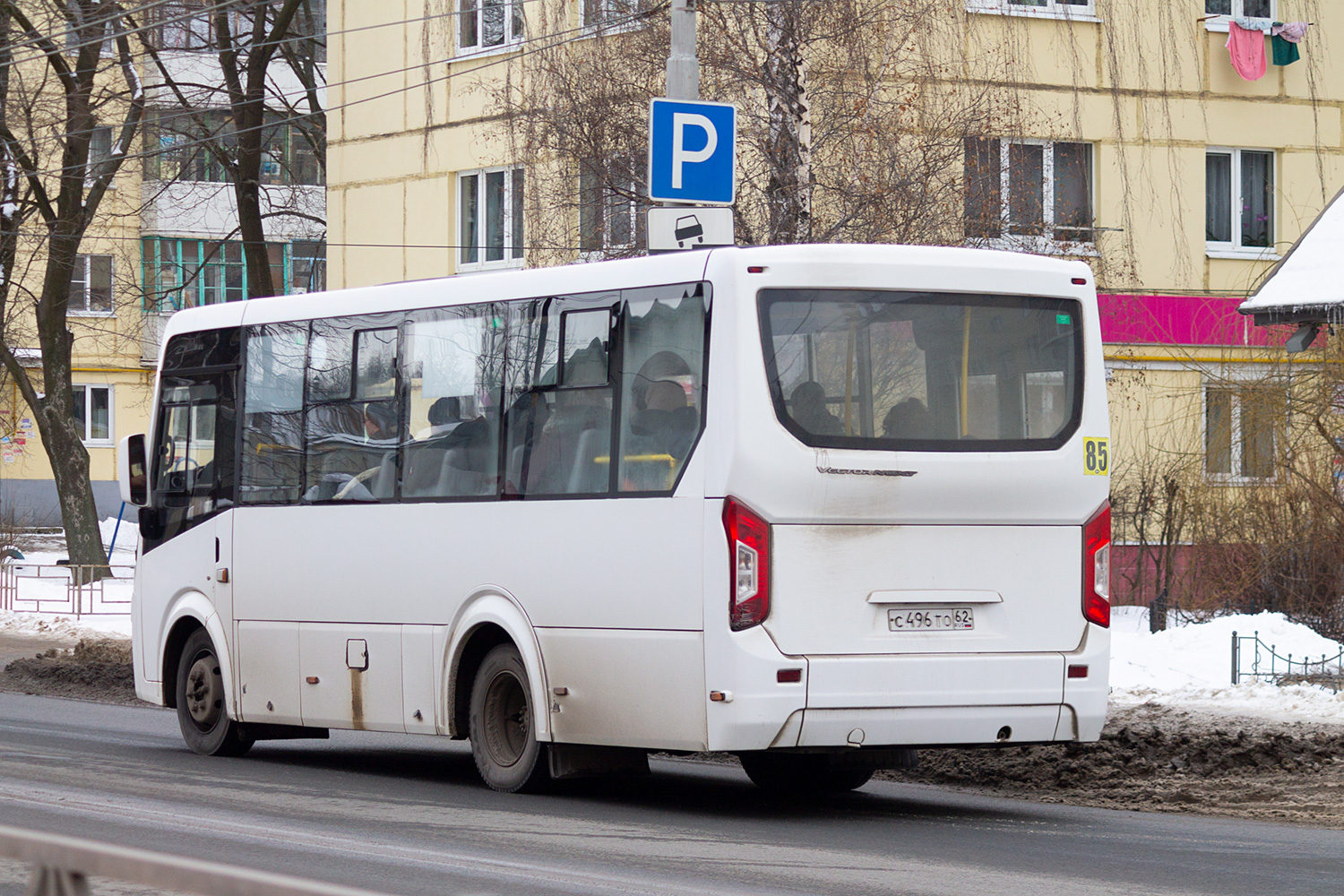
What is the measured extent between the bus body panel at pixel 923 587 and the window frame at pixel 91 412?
52665mm

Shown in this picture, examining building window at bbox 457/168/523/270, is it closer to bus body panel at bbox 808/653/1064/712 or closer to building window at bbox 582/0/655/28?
building window at bbox 582/0/655/28

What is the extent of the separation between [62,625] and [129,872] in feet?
82.8

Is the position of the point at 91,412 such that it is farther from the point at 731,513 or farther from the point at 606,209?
the point at 731,513

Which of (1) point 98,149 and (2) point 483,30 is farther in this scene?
(1) point 98,149

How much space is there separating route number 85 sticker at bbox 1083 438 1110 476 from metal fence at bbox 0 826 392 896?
305 inches

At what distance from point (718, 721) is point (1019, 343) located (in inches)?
102

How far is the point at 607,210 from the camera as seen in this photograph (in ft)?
70.0

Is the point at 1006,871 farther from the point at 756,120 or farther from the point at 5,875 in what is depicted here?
the point at 756,120

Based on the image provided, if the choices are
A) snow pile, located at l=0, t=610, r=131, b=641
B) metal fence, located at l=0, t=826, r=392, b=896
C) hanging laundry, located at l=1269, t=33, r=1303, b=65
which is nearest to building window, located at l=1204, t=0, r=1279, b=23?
hanging laundry, located at l=1269, t=33, r=1303, b=65

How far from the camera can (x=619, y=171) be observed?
2084cm

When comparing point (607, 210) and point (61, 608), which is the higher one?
point (607, 210)

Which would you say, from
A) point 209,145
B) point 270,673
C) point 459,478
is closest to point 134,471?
point 270,673

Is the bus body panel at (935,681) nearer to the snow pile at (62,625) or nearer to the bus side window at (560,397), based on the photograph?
the bus side window at (560,397)

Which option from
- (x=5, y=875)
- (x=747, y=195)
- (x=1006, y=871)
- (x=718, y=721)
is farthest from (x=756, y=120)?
(x=5, y=875)
